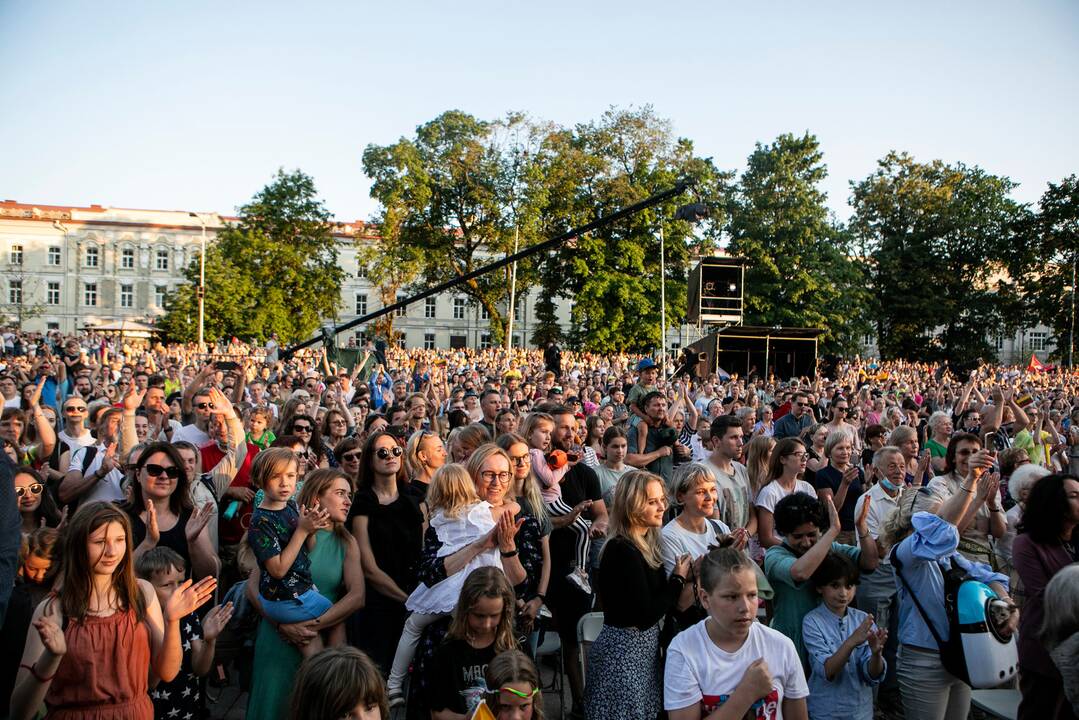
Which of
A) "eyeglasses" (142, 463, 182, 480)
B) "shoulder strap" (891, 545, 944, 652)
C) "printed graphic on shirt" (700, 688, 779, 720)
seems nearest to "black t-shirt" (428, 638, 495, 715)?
"printed graphic on shirt" (700, 688, 779, 720)

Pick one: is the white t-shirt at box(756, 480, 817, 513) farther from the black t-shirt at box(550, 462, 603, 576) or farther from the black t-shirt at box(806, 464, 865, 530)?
the black t-shirt at box(550, 462, 603, 576)

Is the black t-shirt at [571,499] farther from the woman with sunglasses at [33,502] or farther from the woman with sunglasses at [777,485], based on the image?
the woman with sunglasses at [33,502]

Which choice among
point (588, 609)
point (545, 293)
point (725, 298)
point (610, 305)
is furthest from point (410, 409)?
point (545, 293)

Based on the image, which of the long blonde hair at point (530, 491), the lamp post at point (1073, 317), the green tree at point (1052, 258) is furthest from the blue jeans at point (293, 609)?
the green tree at point (1052, 258)

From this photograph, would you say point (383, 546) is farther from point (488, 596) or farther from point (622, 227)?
point (622, 227)

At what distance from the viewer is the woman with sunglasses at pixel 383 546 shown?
4465 mm

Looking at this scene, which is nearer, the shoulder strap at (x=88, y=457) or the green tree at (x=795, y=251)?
the shoulder strap at (x=88, y=457)

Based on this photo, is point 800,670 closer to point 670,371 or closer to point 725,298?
point 725,298

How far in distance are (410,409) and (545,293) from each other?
1490 inches

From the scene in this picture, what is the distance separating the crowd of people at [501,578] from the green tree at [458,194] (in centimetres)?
3802

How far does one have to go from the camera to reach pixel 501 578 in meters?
3.61

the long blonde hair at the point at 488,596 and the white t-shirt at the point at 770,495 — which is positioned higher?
the white t-shirt at the point at 770,495

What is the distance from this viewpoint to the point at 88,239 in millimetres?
69500

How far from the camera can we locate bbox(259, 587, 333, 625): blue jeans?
12.4 feet
